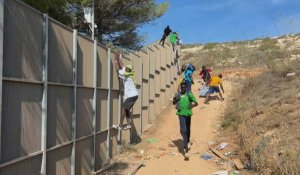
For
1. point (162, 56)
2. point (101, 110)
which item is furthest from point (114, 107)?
point (162, 56)

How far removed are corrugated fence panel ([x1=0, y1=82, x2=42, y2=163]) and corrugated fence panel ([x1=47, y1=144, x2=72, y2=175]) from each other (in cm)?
61

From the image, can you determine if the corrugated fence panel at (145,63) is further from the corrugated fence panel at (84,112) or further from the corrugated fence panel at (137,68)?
the corrugated fence panel at (84,112)

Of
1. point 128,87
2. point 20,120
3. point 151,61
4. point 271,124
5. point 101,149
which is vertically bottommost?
point 101,149

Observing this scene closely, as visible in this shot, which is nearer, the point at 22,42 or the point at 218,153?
the point at 22,42

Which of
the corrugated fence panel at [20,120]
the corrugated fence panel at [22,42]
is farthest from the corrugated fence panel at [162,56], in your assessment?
the corrugated fence panel at [20,120]

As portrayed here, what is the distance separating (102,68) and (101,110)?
103 cm

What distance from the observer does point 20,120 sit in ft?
22.2

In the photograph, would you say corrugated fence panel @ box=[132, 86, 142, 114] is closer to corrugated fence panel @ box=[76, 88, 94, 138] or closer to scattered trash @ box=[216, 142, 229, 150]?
scattered trash @ box=[216, 142, 229, 150]

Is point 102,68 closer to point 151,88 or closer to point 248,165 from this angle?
point 248,165

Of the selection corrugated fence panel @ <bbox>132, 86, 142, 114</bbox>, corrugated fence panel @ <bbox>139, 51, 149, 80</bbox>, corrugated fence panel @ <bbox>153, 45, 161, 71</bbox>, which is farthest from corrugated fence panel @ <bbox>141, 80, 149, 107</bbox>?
corrugated fence panel @ <bbox>153, 45, 161, 71</bbox>

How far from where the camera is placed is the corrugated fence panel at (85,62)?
9.98 m

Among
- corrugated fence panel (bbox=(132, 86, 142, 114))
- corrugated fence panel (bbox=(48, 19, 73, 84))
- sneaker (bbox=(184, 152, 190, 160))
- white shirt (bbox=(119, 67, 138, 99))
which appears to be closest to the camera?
corrugated fence panel (bbox=(48, 19, 73, 84))

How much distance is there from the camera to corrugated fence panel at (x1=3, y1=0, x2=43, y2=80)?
639 cm

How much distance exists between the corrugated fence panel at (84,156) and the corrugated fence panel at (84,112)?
0.61 ft
